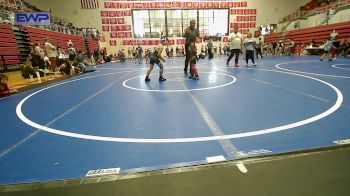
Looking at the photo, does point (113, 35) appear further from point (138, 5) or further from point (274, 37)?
point (274, 37)

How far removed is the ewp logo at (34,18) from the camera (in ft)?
34.7

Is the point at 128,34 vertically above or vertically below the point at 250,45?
above

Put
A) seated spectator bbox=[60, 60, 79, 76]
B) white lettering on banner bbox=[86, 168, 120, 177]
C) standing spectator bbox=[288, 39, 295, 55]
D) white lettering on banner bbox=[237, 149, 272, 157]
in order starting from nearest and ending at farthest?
white lettering on banner bbox=[86, 168, 120, 177] < white lettering on banner bbox=[237, 149, 272, 157] < seated spectator bbox=[60, 60, 79, 76] < standing spectator bbox=[288, 39, 295, 55]

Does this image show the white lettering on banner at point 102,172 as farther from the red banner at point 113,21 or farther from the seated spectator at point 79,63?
the red banner at point 113,21

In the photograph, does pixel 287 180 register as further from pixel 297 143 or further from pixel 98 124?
pixel 98 124

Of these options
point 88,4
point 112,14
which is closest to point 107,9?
point 112,14

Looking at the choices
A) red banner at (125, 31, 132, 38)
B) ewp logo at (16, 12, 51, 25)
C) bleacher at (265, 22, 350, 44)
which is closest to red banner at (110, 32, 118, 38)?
red banner at (125, 31, 132, 38)

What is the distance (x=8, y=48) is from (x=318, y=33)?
23.9 meters

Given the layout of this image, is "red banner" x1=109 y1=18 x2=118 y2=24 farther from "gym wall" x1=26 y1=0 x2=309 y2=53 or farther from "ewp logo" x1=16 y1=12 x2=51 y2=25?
"ewp logo" x1=16 y1=12 x2=51 y2=25

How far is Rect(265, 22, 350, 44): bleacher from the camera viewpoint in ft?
53.4

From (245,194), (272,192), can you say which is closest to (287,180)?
(272,192)

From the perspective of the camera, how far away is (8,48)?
12.7m

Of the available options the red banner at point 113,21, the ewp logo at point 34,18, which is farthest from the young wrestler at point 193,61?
the red banner at point 113,21

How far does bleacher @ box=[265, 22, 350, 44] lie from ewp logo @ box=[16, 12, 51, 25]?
19.8m
